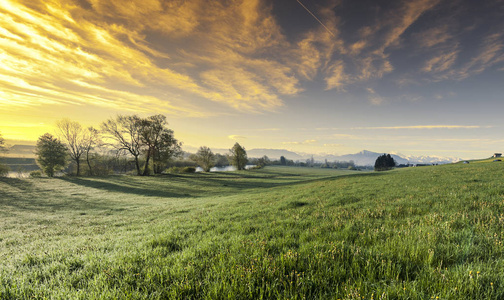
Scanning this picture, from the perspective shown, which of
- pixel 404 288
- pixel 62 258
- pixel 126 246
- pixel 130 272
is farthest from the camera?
pixel 126 246

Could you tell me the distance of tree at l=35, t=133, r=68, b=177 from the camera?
50.8 m

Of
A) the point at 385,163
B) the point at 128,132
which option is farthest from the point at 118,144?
the point at 385,163

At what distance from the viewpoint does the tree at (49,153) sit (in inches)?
2000

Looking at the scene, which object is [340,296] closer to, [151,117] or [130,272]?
[130,272]

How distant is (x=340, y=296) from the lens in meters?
2.38

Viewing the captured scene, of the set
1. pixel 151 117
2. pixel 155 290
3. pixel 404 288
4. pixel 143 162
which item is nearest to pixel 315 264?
pixel 404 288

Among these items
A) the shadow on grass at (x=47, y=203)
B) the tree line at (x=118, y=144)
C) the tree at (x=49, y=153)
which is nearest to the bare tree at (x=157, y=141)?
the tree line at (x=118, y=144)

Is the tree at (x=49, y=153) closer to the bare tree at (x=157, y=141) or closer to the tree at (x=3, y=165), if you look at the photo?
the tree at (x=3, y=165)

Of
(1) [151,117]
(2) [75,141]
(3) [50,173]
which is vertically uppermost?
(1) [151,117]

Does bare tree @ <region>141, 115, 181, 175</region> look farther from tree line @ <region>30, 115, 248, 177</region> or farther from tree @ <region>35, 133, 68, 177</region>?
tree @ <region>35, 133, 68, 177</region>

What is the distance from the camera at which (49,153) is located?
5094 cm

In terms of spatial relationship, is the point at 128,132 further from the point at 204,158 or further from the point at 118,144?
the point at 204,158

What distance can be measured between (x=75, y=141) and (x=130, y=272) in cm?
7765

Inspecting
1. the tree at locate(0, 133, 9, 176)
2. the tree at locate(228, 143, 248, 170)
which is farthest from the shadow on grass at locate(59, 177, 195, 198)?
the tree at locate(228, 143, 248, 170)
